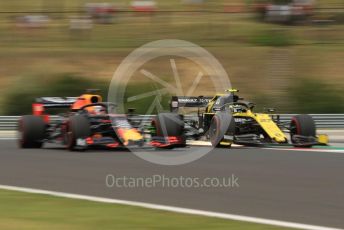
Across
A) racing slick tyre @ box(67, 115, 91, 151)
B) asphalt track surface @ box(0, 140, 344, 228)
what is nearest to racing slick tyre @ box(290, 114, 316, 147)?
asphalt track surface @ box(0, 140, 344, 228)

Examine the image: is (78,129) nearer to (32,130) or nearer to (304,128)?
(32,130)

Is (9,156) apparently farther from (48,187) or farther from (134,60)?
(134,60)

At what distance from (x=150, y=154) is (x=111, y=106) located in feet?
5.74

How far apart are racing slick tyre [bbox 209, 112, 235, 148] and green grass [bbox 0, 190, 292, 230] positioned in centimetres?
758

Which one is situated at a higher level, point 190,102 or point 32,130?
point 190,102

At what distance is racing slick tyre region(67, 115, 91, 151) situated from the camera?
45.6ft

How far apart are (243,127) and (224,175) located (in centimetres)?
555

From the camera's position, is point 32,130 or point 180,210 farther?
point 32,130

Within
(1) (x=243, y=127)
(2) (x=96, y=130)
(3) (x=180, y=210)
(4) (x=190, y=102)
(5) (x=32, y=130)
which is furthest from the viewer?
(4) (x=190, y=102)

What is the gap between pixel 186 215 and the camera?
7.39 meters

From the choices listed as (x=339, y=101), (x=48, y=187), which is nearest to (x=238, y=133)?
(x=48, y=187)

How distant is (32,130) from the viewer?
601 inches

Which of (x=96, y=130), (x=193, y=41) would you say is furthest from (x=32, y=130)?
(x=193, y=41)

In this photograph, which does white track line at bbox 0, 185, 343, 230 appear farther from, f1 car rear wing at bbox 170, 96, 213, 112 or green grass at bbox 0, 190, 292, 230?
f1 car rear wing at bbox 170, 96, 213, 112
